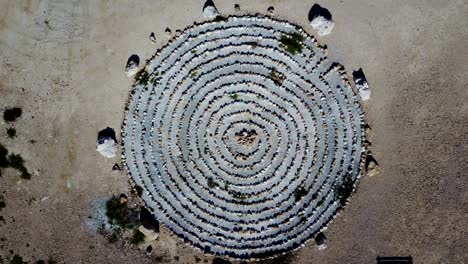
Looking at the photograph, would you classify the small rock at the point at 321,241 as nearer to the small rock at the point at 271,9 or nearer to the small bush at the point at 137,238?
the small bush at the point at 137,238

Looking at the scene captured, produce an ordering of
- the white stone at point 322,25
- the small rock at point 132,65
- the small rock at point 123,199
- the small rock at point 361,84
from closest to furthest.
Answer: the white stone at point 322,25, the small rock at point 361,84, the small rock at point 132,65, the small rock at point 123,199

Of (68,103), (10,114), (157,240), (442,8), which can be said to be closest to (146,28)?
(68,103)

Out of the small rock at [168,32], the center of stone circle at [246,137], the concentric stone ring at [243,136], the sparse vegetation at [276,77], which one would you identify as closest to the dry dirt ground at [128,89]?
the small rock at [168,32]

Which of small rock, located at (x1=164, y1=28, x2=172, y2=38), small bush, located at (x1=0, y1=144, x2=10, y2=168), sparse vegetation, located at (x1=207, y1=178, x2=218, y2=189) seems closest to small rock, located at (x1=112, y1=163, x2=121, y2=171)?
sparse vegetation, located at (x1=207, y1=178, x2=218, y2=189)

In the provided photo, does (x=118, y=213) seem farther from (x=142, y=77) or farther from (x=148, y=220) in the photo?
(x=142, y=77)

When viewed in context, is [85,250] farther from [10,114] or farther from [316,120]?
[316,120]

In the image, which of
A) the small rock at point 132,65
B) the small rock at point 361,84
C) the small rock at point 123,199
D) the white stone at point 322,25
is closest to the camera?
the white stone at point 322,25

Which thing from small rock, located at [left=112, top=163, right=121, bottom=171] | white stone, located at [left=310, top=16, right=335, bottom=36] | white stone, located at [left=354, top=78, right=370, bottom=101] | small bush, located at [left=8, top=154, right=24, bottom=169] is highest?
white stone, located at [left=310, top=16, right=335, bottom=36]

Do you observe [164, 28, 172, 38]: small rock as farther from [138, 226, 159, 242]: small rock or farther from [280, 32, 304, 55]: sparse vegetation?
[138, 226, 159, 242]: small rock
